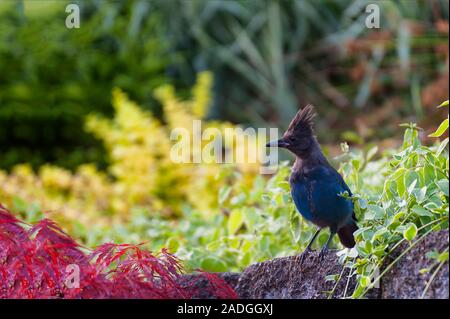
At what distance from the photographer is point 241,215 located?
3.85 meters

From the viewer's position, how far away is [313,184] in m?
3.01

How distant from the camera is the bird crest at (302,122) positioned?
118 inches

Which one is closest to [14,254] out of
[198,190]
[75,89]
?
[198,190]

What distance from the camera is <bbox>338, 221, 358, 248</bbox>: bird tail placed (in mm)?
3147

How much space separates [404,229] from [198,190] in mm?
3281

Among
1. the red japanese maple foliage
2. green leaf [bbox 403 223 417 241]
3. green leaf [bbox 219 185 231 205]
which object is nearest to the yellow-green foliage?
green leaf [bbox 219 185 231 205]

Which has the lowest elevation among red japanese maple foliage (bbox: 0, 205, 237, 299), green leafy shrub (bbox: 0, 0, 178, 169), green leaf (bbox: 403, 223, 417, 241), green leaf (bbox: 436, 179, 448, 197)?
red japanese maple foliage (bbox: 0, 205, 237, 299)

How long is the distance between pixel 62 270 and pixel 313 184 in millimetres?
1024

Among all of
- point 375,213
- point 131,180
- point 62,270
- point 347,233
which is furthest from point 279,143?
point 131,180

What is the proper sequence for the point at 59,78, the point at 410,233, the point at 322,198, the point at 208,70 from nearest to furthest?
the point at 410,233
the point at 322,198
the point at 59,78
the point at 208,70

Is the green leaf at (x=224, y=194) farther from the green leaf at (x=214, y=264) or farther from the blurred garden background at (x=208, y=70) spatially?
the blurred garden background at (x=208, y=70)

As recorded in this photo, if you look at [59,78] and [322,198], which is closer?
[322,198]

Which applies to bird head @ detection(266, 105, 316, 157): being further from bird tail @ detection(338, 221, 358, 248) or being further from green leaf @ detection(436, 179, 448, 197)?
green leaf @ detection(436, 179, 448, 197)

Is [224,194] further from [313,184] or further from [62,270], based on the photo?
[62,270]
